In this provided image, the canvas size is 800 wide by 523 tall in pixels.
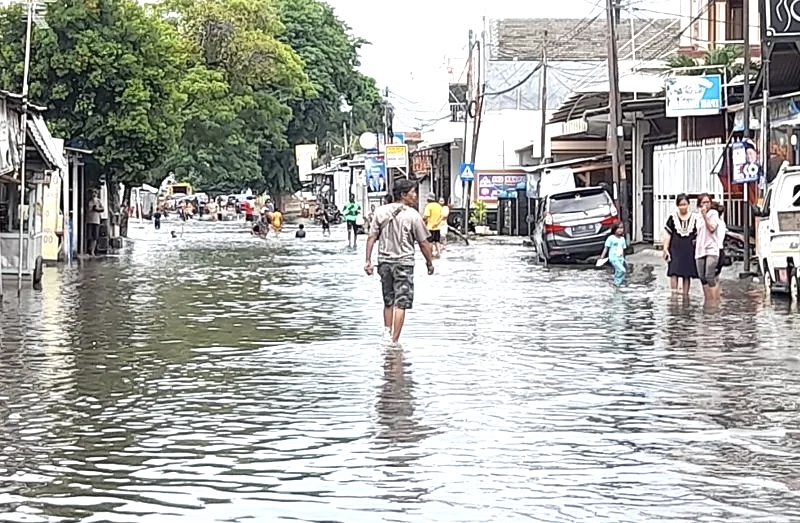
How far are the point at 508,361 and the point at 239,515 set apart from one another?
266 inches

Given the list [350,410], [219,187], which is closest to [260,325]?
[350,410]

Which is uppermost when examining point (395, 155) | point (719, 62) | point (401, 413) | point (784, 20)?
point (719, 62)

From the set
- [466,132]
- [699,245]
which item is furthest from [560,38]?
[699,245]

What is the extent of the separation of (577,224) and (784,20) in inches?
390

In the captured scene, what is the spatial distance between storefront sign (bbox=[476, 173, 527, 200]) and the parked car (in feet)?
94.5

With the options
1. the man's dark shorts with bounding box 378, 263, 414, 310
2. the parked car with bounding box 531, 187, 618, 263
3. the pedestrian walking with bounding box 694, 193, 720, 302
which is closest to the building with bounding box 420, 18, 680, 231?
the parked car with bounding box 531, 187, 618, 263

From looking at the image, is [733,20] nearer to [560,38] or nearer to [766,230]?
[766,230]

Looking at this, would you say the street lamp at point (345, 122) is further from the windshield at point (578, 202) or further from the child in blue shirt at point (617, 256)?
the child in blue shirt at point (617, 256)

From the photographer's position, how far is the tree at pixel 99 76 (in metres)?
34.0

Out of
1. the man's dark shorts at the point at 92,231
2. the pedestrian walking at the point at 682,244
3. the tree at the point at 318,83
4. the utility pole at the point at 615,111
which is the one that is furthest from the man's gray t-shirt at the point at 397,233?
the tree at the point at 318,83

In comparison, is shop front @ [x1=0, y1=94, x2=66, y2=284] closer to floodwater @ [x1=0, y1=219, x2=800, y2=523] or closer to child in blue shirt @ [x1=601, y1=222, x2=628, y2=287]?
floodwater @ [x1=0, y1=219, x2=800, y2=523]

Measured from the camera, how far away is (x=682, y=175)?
36188mm

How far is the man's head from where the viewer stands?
15.5 meters

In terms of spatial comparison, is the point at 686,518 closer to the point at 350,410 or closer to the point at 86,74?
the point at 350,410
